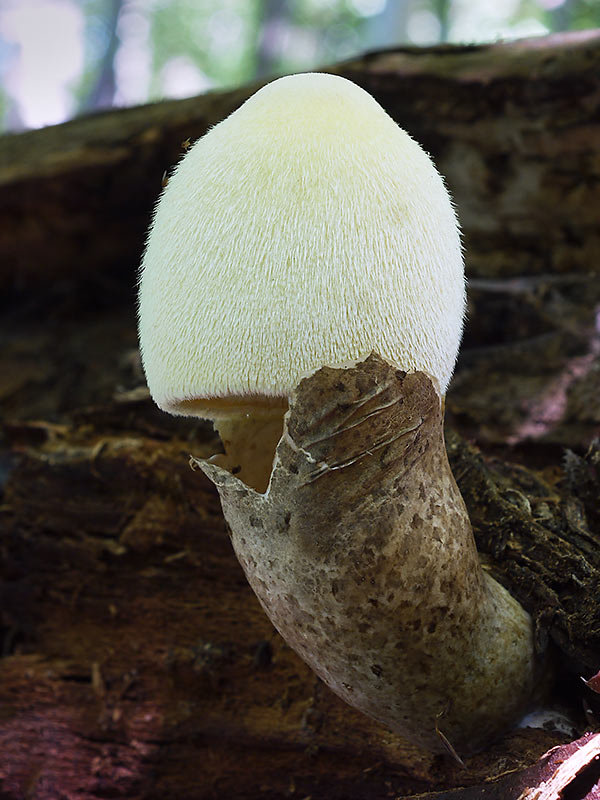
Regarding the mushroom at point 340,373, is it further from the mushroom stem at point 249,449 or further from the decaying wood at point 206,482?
the decaying wood at point 206,482

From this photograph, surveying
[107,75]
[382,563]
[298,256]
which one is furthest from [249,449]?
[107,75]

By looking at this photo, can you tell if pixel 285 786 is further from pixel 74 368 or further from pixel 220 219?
pixel 74 368

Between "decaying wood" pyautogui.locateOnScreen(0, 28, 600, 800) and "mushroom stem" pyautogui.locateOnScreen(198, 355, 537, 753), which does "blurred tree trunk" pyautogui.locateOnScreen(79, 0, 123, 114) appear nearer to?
"decaying wood" pyautogui.locateOnScreen(0, 28, 600, 800)

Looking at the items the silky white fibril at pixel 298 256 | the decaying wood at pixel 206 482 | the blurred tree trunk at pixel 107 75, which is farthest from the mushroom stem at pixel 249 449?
the blurred tree trunk at pixel 107 75

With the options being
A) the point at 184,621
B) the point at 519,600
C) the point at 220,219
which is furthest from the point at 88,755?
the point at 220,219

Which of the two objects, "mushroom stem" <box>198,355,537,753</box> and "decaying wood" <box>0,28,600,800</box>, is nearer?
"mushroom stem" <box>198,355,537,753</box>

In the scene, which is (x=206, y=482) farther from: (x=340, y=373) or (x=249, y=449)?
(x=340, y=373)

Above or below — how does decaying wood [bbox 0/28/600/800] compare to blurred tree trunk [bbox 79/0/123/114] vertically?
below

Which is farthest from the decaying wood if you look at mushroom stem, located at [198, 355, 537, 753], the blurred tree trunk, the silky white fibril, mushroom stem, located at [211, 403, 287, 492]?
the blurred tree trunk
